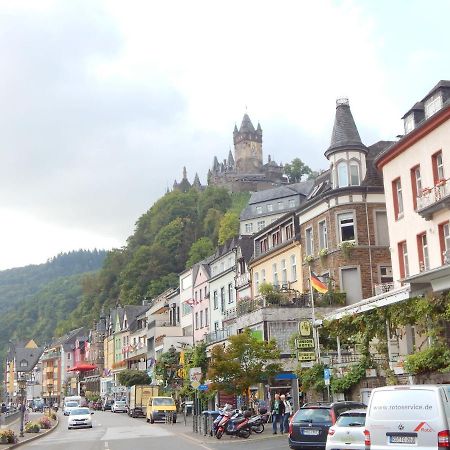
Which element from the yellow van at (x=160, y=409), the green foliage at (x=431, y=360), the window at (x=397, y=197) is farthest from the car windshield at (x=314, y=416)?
the yellow van at (x=160, y=409)

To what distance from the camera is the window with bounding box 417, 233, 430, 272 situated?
30.5 m

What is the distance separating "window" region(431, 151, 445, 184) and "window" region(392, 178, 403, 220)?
341 cm

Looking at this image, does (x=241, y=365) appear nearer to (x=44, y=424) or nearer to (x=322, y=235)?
(x=322, y=235)

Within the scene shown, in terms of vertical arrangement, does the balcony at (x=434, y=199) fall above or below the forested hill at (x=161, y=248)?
below

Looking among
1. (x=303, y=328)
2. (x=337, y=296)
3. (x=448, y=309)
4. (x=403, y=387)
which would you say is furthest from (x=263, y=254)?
(x=403, y=387)

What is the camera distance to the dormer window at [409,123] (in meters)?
31.5

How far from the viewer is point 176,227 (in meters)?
147

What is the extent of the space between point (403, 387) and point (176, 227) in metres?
135

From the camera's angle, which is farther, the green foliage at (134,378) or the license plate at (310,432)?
the green foliage at (134,378)

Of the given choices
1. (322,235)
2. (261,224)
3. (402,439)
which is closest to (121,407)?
(322,235)

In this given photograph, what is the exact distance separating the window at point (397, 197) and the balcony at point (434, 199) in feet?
9.71

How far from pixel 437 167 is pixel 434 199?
156 centimetres

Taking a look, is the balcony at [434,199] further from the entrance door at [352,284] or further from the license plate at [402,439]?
the license plate at [402,439]

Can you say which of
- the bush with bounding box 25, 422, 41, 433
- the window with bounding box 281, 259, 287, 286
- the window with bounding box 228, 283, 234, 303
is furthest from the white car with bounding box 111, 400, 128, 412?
the bush with bounding box 25, 422, 41, 433
